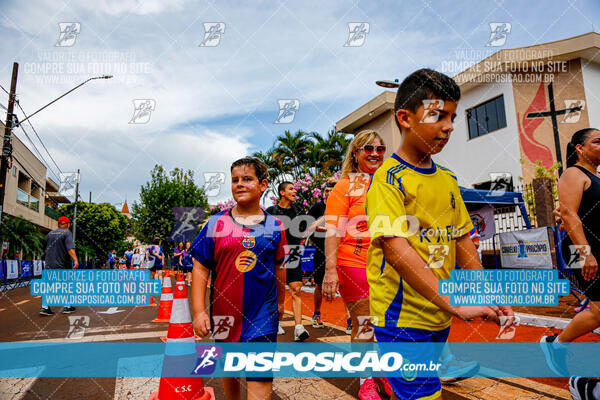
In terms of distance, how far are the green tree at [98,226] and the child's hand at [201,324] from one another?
5283 centimetres

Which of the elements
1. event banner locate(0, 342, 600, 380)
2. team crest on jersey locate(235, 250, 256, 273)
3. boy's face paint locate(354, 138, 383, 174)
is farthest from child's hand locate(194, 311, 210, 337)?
boy's face paint locate(354, 138, 383, 174)

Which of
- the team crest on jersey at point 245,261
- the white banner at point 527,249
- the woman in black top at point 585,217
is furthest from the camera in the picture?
the white banner at point 527,249

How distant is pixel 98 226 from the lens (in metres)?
52.3

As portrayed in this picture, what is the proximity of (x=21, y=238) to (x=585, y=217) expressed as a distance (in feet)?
87.2

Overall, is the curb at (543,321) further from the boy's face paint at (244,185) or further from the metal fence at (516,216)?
the metal fence at (516,216)

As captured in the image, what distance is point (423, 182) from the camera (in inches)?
65.6

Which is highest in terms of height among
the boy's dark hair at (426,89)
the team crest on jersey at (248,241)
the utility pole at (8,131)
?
the utility pole at (8,131)

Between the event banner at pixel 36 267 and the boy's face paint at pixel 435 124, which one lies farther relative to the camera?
the event banner at pixel 36 267

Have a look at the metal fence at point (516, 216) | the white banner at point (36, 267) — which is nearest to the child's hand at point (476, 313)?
the metal fence at point (516, 216)

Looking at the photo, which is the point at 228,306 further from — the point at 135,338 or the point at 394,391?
the point at 135,338

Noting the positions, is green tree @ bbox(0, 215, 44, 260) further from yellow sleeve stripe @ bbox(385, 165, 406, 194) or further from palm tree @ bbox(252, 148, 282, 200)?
yellow sleeve stripe @ bbox(385, 165, 406, 194)

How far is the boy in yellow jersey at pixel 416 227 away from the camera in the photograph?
58.6 inches

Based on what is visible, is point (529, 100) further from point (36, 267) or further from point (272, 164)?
point (36, 267)

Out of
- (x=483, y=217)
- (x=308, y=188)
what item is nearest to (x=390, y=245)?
(x=483, y=217)
